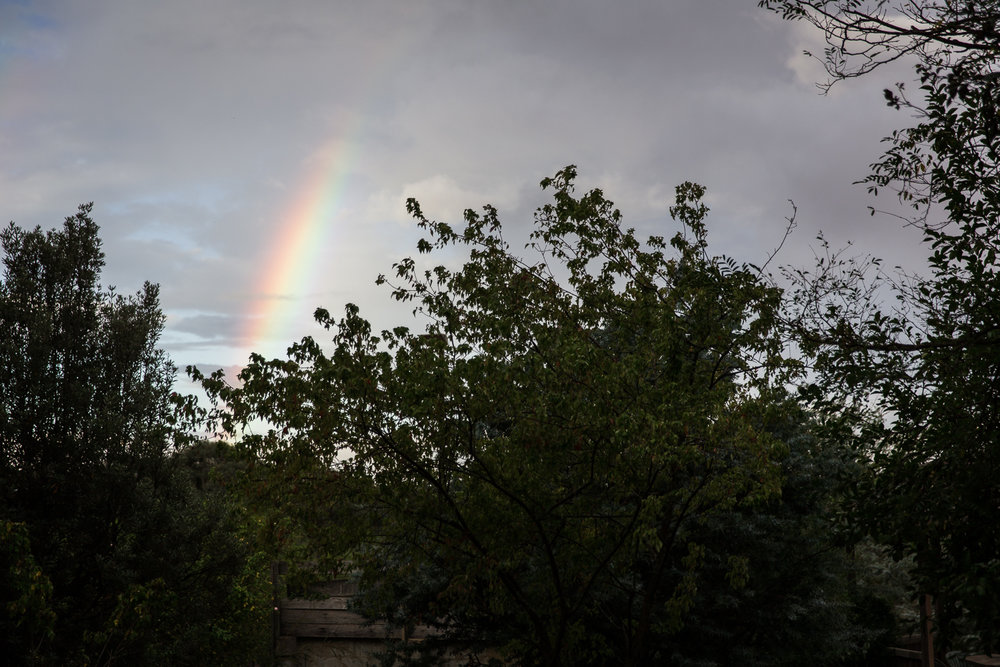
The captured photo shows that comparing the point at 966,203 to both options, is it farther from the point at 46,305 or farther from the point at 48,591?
the point at 46,305

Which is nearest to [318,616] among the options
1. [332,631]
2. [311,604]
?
[311,604]

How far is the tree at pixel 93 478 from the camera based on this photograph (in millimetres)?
13938

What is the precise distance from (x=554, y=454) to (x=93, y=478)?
8.58 meters

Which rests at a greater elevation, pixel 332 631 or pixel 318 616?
pixel 318 616

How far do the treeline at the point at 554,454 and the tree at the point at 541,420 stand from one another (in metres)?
0.05

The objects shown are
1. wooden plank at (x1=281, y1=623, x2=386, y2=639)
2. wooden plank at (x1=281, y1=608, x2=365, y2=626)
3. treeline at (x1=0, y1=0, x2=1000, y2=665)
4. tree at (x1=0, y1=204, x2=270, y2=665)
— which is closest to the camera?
treeline at (x1=0, y1=0, x2=1000, y2=665)

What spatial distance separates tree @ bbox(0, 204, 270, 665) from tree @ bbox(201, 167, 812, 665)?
14.9 ft

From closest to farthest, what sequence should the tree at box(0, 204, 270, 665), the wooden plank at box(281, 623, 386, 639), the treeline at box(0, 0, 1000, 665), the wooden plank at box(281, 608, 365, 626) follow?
the treeline at box(0, 0, 1000, 665), the tree at box(0, 204, 270, 665), the wooden plank at box(281, 623, 386, 639), the wooden plank at box(281, 608, 365, 626)

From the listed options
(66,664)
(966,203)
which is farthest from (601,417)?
(66,664)

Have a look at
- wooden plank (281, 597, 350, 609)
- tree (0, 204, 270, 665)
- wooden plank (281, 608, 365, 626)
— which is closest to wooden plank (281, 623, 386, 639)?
wooden plank (281, 608, 365, 626)

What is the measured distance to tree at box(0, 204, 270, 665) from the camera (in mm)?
13938

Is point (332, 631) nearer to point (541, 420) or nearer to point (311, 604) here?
point (311, 604)

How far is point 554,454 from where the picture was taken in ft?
33.4

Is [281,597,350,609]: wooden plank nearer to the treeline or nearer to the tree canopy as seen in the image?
the treeline
